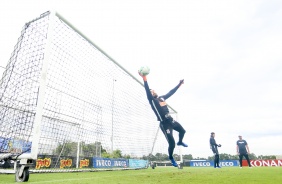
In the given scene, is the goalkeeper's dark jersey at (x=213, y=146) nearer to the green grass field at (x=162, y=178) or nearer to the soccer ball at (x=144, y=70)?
the green grass field at (x=162, y=178)

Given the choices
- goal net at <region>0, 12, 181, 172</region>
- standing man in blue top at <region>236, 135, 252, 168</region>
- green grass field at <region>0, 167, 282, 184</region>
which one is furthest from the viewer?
standing man in blue top at <region>236, 135, 252, 168</region>

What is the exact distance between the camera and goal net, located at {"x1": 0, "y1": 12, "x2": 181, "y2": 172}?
513cm

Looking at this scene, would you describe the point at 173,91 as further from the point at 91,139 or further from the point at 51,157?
the point at 51,157

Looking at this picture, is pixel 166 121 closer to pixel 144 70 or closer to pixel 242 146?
pixel 144 70

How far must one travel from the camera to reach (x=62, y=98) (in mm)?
6363

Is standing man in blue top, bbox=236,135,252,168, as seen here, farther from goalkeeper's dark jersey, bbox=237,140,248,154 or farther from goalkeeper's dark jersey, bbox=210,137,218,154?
goalkeeper's dark jersey, bbox=210,137,218,154

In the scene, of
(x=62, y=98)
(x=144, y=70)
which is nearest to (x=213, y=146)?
(x=144, y=70)

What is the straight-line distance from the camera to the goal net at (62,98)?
5129mm

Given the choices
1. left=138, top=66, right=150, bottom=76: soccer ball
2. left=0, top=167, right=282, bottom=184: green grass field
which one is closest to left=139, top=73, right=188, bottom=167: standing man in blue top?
left=138, top=66, right=150, bottom=76: soccer ball

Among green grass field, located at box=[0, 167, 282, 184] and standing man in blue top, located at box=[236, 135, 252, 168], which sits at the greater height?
standing man in blue top, located at box=[236, 135, 252, 168]

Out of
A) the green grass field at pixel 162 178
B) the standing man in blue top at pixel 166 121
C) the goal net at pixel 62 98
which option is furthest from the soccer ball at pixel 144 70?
the green grass field at pixel 162 178

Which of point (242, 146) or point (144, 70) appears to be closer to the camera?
point (144, 70)

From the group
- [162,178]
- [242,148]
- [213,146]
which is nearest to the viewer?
[162,178]

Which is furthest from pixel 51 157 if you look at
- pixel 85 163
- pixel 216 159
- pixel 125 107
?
pixel 216 159
